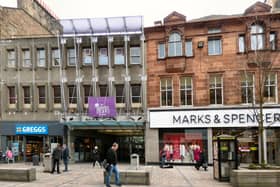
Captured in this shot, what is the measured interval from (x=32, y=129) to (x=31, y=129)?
78mm

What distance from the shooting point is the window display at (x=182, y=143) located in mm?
24906

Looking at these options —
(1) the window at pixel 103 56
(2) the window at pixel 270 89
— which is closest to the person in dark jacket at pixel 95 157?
(1) the window at pixel 103 56

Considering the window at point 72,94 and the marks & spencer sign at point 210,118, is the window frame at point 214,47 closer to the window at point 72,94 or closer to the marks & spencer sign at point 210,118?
the marks & spencer sign at point 210,118

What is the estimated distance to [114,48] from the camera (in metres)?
27.0

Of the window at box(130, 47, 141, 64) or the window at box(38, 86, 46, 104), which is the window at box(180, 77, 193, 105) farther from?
the window at box(38, 86, 46, 104)

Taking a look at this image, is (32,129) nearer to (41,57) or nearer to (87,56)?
(41,57)

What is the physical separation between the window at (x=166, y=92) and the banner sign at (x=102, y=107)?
363cm

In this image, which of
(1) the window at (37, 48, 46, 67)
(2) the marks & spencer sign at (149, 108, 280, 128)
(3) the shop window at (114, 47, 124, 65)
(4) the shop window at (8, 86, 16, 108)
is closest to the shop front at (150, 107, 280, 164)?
(2) the marks & spencer sign at (149, 108, 280, 128)

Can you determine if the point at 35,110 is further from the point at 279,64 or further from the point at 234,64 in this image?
the point at 279,64

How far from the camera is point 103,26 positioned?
26.6 metres

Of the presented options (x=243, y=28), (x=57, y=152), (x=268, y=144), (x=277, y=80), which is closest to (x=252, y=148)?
(x=268, y=144)

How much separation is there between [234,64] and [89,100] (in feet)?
35.5

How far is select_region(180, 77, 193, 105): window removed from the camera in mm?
25297

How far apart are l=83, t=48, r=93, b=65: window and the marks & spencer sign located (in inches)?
254
